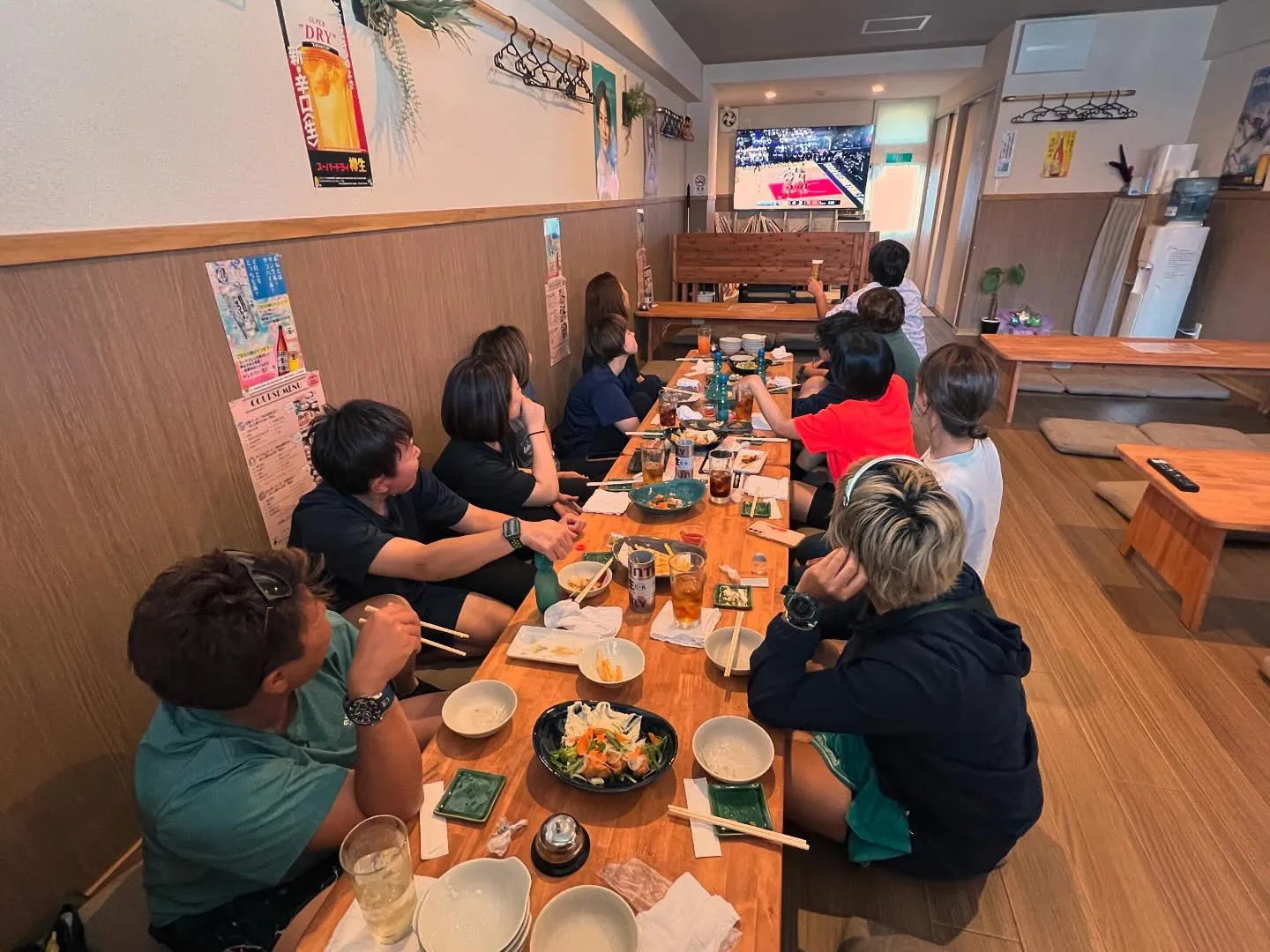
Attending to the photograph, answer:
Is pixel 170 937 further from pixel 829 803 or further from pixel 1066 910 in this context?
pixel 1066 910

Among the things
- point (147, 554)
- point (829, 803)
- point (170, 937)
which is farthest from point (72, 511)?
point (829, 803)

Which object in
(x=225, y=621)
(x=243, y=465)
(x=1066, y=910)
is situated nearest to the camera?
(x=225, y=621)

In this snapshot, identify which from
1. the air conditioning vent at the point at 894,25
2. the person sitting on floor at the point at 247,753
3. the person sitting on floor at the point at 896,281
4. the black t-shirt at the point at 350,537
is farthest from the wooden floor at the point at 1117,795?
the air conditioning vent at the point at 894,25

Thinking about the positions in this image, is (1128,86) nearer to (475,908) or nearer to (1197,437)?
(1197,437)

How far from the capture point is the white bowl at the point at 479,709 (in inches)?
46.9

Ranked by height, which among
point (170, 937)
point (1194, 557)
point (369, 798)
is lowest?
point (1194, 557)

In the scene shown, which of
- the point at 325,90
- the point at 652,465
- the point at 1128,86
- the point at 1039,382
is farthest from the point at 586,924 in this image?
the point at 1128,86

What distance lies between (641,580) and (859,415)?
4.34 feet

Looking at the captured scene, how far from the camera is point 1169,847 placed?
1686 mm

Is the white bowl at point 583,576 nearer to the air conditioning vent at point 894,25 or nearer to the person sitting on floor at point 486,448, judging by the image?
the person sitting on floor at point 486,448

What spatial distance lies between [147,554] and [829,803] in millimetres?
1647

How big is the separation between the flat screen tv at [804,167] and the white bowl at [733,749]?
31.5ft

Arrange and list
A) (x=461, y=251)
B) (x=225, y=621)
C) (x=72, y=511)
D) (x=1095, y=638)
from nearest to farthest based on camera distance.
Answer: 1. (x=225, y=621)
2. (x=72, y=511)
3. (x=1095, y=638)
4. (x=461, y=251)

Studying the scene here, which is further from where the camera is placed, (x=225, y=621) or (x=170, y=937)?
(x=170, y=937)
